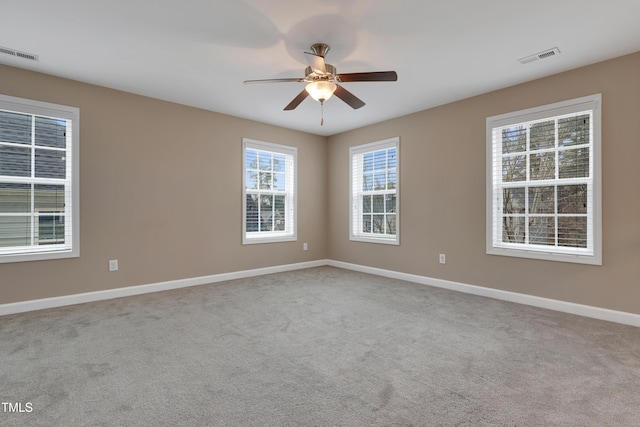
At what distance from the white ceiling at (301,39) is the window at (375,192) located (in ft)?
4.86

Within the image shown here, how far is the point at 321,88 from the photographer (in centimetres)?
282

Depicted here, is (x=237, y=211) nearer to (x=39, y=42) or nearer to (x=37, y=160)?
(x=37, y=160)

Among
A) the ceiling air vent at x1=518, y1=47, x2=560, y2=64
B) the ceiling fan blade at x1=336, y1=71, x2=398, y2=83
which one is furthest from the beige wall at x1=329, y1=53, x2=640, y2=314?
the ceiling fan blade at x1=336, y1=71, x2=398, y2=83

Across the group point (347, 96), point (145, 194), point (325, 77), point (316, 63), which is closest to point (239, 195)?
point (145, 194)

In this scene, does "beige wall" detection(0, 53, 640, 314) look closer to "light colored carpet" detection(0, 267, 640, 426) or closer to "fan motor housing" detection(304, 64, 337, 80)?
"light colored carpet" detection(0, 267, 640, 426)

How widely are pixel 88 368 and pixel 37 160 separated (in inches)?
A: 103

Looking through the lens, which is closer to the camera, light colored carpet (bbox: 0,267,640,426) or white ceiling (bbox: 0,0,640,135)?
light colored carpet (bbox: 0,267,640,426)

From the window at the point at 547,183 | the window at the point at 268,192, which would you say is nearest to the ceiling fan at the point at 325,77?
the window at the point at 547,183

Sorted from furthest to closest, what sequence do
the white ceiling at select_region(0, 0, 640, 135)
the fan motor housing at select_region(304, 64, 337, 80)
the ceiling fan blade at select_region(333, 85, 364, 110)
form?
the ceiling fan blade at select_region(333, 85, 364, 110), the fan motor housing at select_region(304, 64, 337, 80), the white ceiling at select_region(0, 0, 640, 135)

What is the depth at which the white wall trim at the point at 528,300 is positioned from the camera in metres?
3.01

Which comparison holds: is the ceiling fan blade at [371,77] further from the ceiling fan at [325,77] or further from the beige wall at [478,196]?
the beige wall at [478,196]

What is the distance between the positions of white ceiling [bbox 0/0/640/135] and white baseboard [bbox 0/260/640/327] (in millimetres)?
2503

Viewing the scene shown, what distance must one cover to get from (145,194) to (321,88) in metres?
2.79

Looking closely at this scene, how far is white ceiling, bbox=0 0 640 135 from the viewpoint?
233 cm
